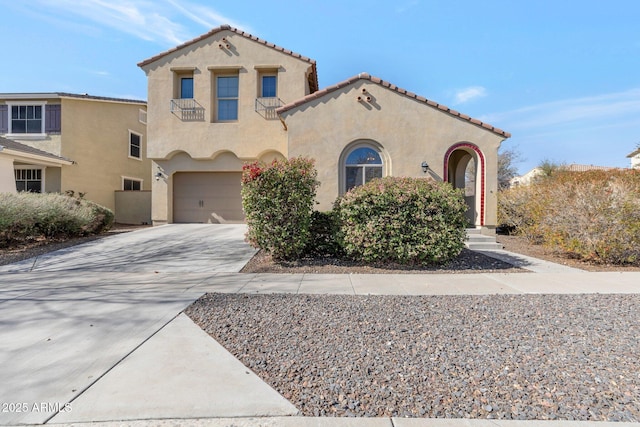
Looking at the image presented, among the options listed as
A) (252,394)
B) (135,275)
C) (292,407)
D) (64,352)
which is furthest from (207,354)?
(135,275)

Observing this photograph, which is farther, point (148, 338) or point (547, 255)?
point (547, 255)

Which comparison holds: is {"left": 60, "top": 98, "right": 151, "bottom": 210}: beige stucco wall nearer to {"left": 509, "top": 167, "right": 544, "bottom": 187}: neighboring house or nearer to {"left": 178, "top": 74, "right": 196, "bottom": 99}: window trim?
{"left": 178, "top": 74, "right": 196, "bottom": 99}: window trim

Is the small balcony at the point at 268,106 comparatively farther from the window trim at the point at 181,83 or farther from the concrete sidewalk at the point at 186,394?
the concrete sidewalk at the point at 186,394

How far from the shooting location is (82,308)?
474cm

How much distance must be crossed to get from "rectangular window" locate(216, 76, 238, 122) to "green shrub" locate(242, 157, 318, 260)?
850 cm

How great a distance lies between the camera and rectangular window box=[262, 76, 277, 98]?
14969 millimetres

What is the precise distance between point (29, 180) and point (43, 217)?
30.3ft

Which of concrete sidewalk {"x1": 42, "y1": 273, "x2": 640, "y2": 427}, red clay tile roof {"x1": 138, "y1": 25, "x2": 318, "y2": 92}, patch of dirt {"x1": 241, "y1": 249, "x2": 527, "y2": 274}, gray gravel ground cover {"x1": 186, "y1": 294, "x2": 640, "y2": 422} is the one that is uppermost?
red clay tile roof {"x1": 138, "y1": 25, "x2": 318, "y2": 92}

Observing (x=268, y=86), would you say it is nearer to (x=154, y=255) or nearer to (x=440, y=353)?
(x=154, y=255)

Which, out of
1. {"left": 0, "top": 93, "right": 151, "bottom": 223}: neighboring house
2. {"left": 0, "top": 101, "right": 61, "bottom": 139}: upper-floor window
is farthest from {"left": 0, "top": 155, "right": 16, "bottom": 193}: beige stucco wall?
{"left": 0, "top": 101, "right": 61, "bottom": 139}: upper-floor window

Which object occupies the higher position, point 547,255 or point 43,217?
point 43,217

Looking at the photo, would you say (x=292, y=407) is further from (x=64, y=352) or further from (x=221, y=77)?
(x=221, y=77)

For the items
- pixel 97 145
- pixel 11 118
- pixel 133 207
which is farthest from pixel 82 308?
pixel 11 118

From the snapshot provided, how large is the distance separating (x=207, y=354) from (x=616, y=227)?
954cm
